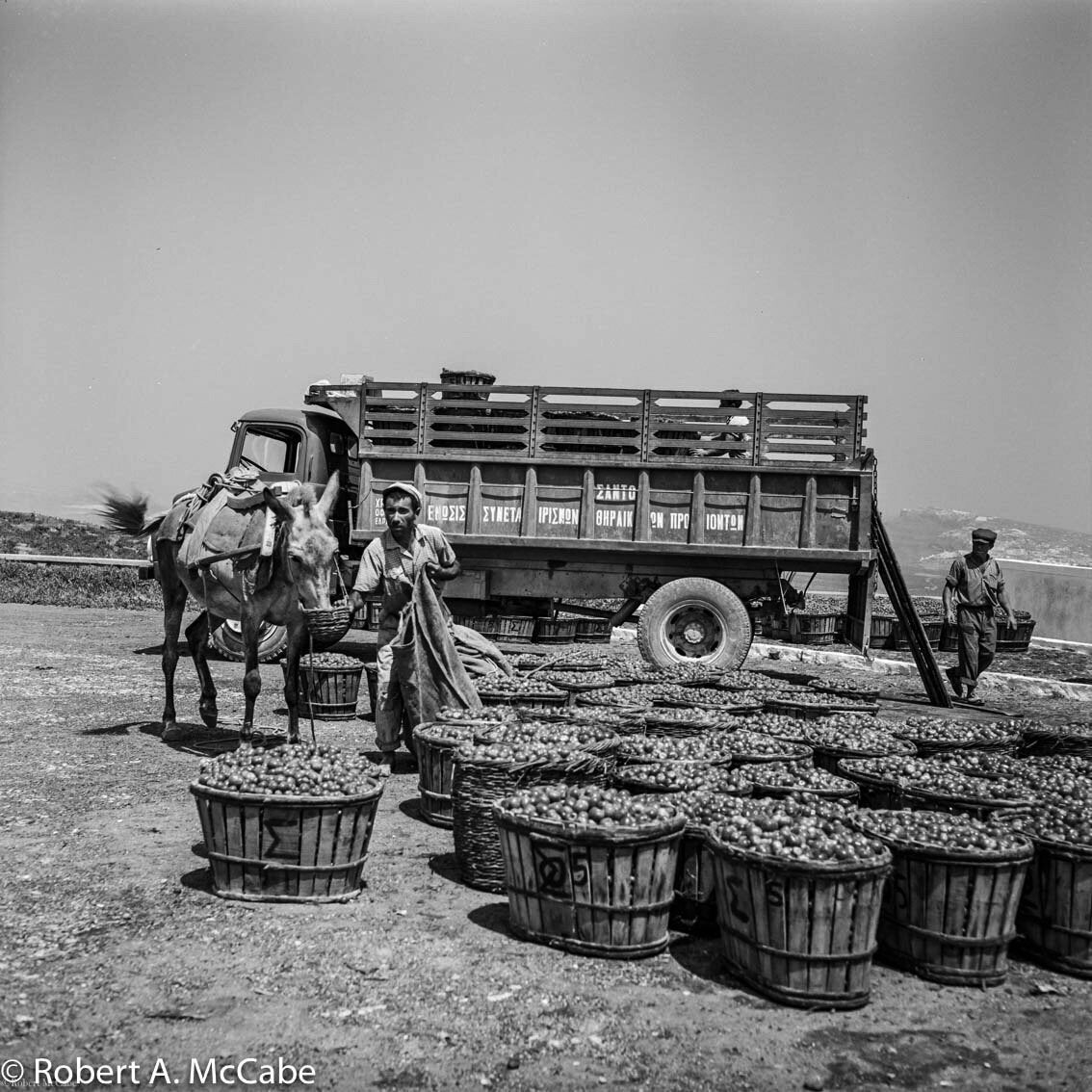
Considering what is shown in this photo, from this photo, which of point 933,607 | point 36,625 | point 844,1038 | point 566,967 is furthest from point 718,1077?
point 933,607

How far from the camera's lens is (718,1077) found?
4016 mm

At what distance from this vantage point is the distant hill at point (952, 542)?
46719 millimetres

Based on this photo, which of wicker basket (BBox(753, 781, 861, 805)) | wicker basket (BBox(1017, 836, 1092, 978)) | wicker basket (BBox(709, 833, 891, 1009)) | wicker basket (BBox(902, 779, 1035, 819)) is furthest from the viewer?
wicker basket (BBox(753, 781, 861, 805))

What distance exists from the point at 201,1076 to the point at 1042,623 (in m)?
26.0

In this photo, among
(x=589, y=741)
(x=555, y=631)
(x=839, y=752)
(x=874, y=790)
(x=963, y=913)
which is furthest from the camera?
(x=555, y=631)

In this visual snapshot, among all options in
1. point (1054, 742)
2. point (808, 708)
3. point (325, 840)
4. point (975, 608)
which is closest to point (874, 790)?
point (1054, 742)

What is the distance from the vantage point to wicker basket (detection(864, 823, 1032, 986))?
16.4 feet

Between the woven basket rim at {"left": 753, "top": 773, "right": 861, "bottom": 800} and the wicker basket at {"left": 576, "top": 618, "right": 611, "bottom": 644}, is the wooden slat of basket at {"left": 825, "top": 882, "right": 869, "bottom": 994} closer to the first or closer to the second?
the woven basket rim at {"left": 753, "top": 773, "right": 861, "bottom": 800}

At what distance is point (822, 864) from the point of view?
15.3ft

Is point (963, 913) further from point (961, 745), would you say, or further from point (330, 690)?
point (330, 690)

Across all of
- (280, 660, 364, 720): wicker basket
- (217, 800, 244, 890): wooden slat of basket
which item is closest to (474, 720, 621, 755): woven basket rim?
(217, 800, 244, 890): wooden slat of basket

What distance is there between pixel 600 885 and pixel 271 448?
10895 mm

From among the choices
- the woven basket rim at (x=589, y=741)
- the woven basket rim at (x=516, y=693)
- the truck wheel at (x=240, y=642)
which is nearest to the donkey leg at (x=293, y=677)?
the woven basket rim at (x=516, y=693)

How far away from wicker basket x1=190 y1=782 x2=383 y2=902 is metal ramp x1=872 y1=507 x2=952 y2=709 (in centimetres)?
952
